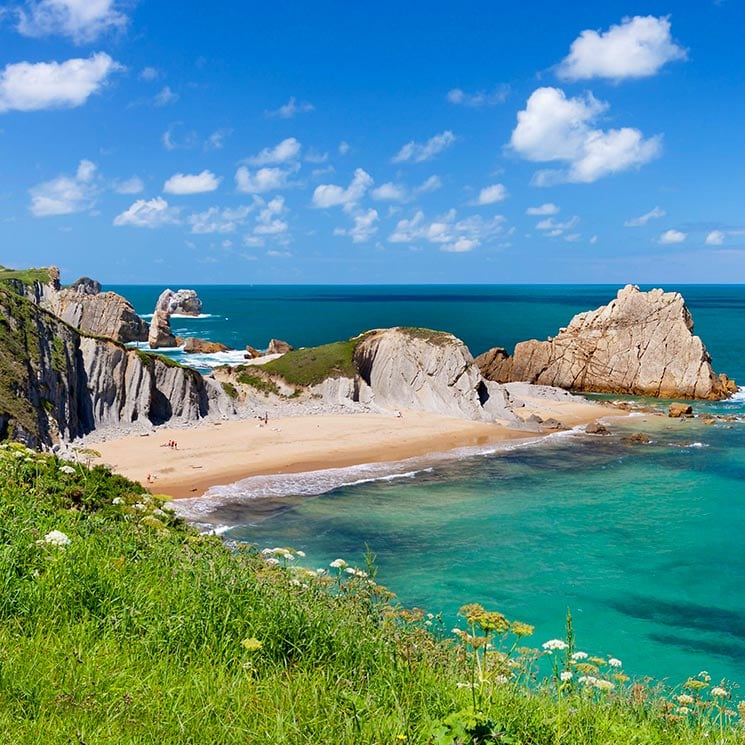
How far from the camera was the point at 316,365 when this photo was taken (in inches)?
2324

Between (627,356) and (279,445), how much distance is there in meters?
45.6

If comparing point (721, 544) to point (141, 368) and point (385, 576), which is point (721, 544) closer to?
point (385, 576)

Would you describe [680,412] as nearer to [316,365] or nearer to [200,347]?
[316,365]

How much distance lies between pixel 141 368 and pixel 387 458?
58.6 ft

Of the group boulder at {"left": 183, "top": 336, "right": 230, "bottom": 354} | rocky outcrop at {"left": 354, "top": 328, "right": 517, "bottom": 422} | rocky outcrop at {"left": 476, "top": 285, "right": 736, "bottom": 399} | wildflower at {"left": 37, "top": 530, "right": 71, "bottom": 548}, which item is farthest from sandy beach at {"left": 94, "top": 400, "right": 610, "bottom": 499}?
boulder at {"left": 183, "top": 336, "right": 230, "bottom": 354}

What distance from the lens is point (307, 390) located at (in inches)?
2249

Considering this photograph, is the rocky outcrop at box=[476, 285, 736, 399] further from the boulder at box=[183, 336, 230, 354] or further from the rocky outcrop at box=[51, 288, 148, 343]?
the rocky outcrop at box=[51, 288, 148, 343]

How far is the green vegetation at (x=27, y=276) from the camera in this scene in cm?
9888

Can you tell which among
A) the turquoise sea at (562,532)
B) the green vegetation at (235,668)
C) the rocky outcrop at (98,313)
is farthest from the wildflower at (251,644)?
the rocky outcrop at (98,313)

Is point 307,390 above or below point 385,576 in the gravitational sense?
above

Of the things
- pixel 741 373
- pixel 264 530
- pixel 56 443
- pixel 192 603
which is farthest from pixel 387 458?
pixel 741 373

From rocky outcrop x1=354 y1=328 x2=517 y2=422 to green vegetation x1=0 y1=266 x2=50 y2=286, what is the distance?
210ft

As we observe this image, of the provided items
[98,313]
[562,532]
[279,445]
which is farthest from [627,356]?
[98,313]

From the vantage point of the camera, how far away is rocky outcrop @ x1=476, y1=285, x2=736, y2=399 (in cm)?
6981
